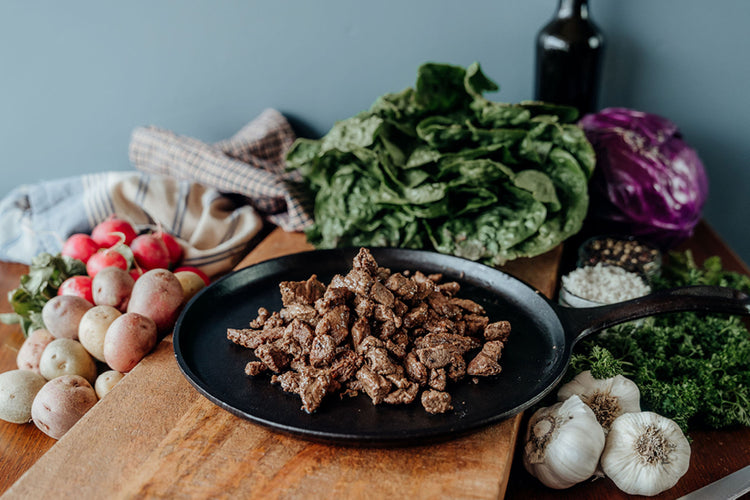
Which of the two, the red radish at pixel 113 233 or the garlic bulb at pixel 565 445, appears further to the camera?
the red radish at pixel 113 233

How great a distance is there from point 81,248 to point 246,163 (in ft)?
2.17

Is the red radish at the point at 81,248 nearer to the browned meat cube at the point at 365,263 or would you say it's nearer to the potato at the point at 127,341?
the potato at the point at 127,341

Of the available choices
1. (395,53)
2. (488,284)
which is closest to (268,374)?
(488,284)

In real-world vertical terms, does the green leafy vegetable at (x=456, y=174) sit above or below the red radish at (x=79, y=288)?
above

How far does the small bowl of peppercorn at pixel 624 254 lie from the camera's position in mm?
1648

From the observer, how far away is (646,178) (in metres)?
1.83

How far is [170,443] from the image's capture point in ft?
3.46

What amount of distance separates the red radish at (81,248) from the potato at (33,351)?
0.32m

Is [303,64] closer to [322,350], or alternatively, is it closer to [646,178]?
[646,178]

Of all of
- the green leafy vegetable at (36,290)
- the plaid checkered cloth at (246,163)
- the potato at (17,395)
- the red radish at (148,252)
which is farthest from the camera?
the plaid checkered cloth at (246,163)

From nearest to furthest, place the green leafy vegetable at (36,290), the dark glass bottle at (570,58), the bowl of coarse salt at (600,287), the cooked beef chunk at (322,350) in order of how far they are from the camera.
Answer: the cooked beef chunk at (322,350)
the bowl of coarse salt at (600,287)
the green leafy vegetable at (36,290)
the dark glass bottle at (570,58)

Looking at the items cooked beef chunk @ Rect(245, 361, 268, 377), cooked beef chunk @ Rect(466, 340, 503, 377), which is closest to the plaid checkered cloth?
cooked beef chunk @ Rect(245, 361, 268, 377)

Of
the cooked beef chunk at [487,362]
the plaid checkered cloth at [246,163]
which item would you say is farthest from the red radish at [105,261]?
the cooked beef chunk at [487,362]

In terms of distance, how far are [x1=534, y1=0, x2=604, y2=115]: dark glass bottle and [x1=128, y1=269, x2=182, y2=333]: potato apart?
1386 millimetres
